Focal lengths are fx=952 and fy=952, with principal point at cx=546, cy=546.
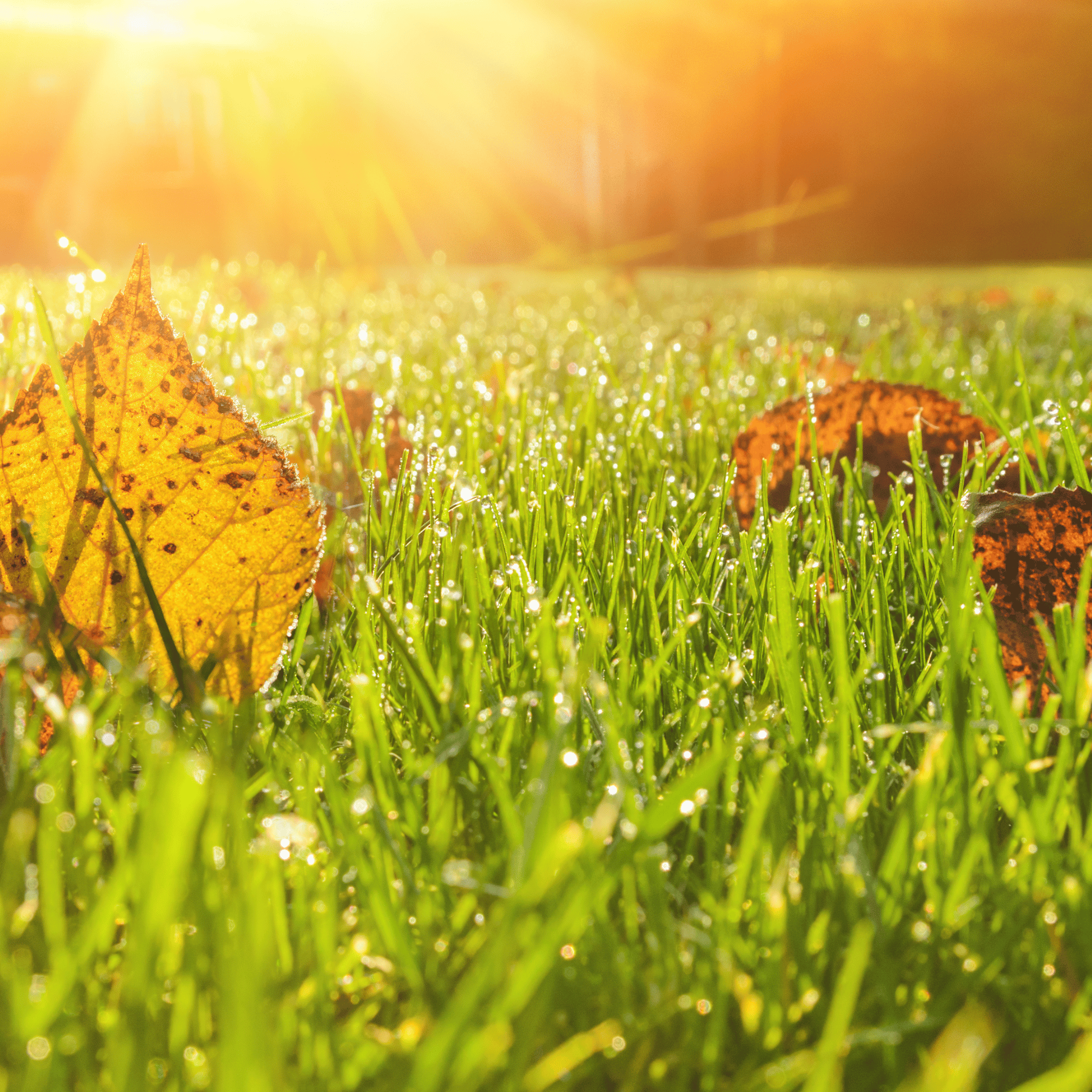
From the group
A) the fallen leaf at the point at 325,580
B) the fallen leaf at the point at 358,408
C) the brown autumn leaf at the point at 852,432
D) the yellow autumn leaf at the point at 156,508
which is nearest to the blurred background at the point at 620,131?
the fallen leaf at the point at 358,408

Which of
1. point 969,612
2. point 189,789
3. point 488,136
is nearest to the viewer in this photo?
point 189,789

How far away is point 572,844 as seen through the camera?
408mm

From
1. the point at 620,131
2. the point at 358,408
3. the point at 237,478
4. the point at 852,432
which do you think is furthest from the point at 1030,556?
the point at 620,131

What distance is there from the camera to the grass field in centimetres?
44

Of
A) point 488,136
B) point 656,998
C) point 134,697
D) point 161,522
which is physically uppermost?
point 488,136

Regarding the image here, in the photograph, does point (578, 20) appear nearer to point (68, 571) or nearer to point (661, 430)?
point (661, 430)

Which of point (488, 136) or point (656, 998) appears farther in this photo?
point (488, 136)

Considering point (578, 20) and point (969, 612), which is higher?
point (578, 20)

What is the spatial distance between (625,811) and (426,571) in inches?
20.1

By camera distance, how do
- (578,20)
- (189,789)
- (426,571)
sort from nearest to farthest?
(189,789)
(426,571)
(578,20)

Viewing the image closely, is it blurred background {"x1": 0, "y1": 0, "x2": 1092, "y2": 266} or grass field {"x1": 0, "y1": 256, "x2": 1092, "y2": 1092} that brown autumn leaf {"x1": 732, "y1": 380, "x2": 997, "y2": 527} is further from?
blurred background {"x1": 0, "y1": 0, "x2": 1092, "y2": 266}

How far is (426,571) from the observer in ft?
3.39

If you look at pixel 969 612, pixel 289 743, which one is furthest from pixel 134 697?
pixel 969 612

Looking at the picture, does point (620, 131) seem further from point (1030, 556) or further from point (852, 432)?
point (1030, 556)
